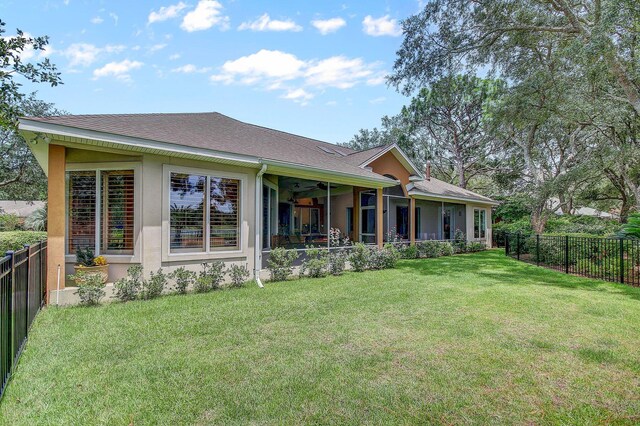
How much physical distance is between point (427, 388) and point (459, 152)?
106ft

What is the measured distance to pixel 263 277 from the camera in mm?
9648

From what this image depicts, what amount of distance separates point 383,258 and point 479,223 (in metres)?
13.5

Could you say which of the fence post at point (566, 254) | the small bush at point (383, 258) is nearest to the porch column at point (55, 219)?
the small bush at point (383, 258)

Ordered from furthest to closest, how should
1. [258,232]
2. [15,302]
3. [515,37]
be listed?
[515,37]
[258,232]
[15,302]

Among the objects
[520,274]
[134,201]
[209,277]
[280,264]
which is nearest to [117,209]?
[134,201]

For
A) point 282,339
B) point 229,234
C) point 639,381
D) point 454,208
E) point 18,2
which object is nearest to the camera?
point 639,381

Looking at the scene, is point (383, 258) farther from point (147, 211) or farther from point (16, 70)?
point (16, 70)

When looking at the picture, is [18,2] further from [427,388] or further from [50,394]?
[427,388]

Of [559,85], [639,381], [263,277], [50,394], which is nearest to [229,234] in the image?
[263,277]

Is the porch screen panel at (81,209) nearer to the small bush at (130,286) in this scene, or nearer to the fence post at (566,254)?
the small bush at (130,286)

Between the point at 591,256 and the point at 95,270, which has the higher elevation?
the point at 95,270

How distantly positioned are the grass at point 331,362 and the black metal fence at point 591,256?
3.70 m

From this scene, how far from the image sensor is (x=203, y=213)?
28.2 feet

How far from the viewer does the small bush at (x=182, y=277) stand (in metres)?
7.67
